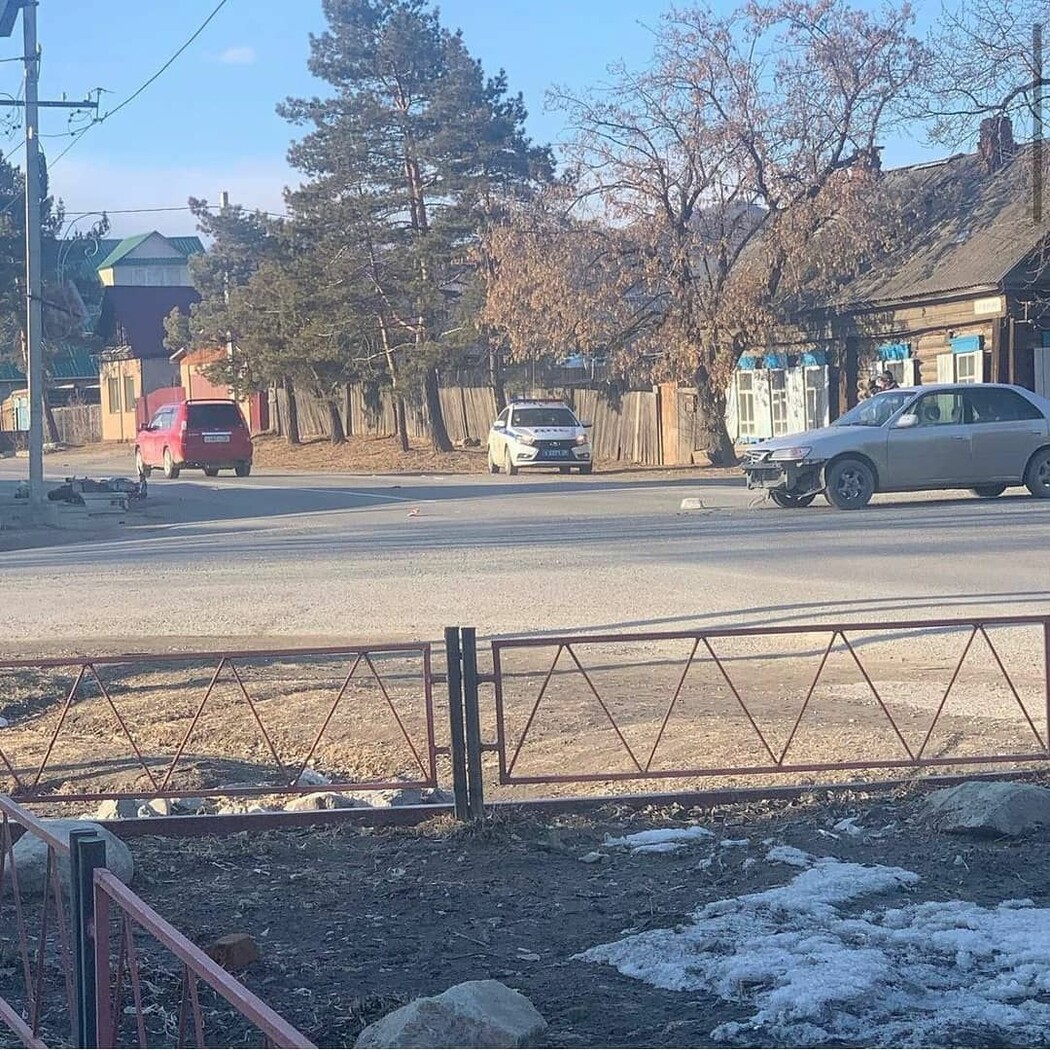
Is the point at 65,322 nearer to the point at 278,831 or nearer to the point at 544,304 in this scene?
the point at 544,304

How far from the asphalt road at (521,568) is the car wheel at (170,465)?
34.6 ft

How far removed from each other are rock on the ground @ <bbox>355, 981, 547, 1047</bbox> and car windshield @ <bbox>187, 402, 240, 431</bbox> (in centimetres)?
3083

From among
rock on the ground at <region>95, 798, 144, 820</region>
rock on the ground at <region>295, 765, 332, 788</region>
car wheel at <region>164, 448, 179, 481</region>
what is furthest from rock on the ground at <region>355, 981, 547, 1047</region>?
car wheel at <region>164, 448, 179, 481</region>

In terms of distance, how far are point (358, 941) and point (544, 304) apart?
28.0 m

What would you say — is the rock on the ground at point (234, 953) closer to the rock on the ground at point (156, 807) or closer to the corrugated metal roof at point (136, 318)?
the rock on the ground at point (156, 807)

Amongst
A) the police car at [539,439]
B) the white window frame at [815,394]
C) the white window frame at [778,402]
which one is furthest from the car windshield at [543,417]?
the white window frame at [778,402]

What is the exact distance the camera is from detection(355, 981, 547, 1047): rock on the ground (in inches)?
144

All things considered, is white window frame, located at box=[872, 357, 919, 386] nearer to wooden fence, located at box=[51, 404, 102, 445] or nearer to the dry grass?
the dry grass

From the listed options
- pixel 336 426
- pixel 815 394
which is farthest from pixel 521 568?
pixel 336 426

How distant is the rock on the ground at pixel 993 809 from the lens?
5691mm

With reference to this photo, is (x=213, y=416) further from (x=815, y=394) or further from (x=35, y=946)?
(x=35, y=946)

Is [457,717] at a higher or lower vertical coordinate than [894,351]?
lower

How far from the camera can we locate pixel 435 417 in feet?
137

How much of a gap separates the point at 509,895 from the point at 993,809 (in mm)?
1933
